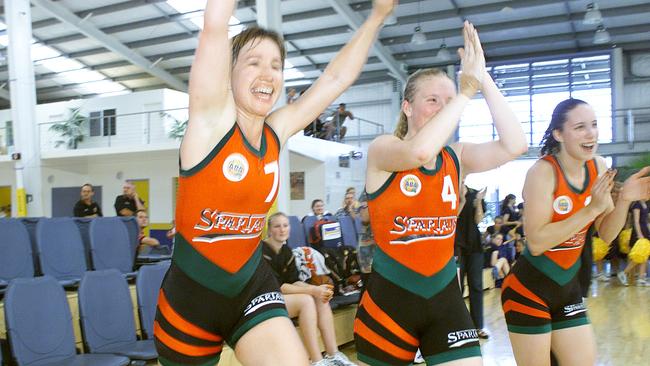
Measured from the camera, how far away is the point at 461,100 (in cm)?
236

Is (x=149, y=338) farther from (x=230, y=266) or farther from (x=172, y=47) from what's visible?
(x=172, y=47)

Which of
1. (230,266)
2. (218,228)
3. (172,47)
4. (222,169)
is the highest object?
(172,47)

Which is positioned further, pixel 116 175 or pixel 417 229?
pixel 116 175

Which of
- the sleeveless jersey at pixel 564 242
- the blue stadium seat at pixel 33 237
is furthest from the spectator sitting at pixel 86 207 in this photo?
the sleeveless jersey at pixel 564 242

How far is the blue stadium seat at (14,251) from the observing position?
5.96m

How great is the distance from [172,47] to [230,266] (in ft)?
67.9

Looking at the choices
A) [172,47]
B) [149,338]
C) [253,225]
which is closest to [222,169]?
[253,225]

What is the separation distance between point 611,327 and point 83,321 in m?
6.13

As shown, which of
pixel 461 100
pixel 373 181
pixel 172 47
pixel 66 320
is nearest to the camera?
pixel 461 100

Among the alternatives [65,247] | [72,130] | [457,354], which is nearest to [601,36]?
[72,130]

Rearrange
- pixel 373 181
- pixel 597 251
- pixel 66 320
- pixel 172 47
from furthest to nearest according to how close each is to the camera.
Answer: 1. pixel 172 47
2. pixel 597 251
3. pixel 66 320
4. pixel 373 181

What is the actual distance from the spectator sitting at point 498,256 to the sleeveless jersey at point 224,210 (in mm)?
9793

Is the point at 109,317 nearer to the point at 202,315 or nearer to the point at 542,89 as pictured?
the point at 202,315

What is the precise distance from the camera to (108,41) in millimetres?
20672
